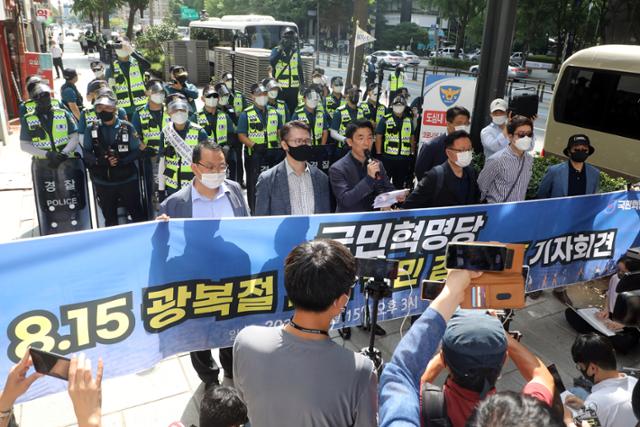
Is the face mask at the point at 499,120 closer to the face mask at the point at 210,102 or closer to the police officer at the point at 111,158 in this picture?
the face mask at the point at 210,102

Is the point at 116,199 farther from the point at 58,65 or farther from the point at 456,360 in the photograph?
the point at 58,65

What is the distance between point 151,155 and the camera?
6805 mm

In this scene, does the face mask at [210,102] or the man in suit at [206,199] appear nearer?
the man in suit at [206,199]

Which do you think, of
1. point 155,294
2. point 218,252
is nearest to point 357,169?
point 218,252

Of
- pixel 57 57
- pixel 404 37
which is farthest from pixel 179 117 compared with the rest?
pixel 404 37

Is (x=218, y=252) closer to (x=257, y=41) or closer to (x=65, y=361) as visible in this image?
(x=65, y=361)

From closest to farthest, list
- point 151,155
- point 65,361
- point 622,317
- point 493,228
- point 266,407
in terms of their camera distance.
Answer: point 65,361, point 266,407, point 622,317, point 493,228, point 151,155

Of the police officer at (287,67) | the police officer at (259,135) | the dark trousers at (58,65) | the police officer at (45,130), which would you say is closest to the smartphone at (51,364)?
the police officer at (45,130)

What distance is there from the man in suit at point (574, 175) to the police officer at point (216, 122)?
13.7 ft

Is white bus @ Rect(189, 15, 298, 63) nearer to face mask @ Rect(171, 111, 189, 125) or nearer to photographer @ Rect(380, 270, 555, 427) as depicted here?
face mask @ Rect(171, 111, 189, 125)

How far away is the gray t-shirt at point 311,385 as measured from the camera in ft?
5.73

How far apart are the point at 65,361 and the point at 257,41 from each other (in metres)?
21.6

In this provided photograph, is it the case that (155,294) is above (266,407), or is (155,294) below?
below

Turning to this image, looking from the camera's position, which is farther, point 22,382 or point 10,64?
point 10,64
